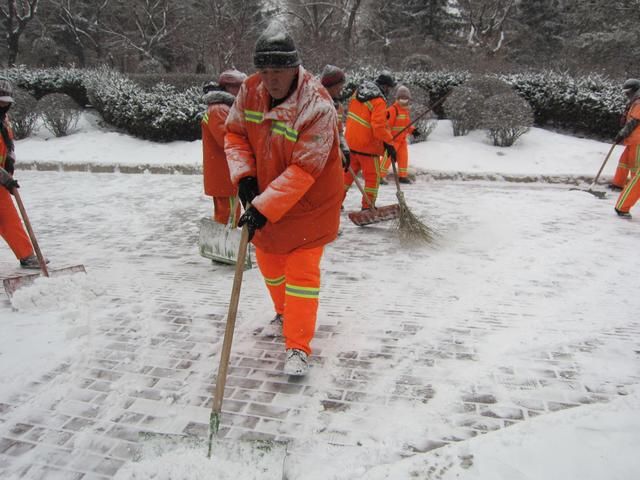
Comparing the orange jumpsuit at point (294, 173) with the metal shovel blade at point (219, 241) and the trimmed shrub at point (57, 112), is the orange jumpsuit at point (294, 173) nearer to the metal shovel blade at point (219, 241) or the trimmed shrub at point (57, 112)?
the metal shovel blade at point (219, 241)

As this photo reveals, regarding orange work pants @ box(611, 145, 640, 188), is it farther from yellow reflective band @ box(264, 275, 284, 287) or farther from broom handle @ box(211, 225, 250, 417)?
broom handle @ box(211, 225, 250, 417)

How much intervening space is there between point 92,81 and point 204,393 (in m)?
11.7

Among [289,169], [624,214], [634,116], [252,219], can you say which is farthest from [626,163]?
[252,219]

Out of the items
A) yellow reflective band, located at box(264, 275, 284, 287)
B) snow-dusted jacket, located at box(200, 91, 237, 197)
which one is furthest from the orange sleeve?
yellow reflective band, located at box(264, 275, 284, 287)

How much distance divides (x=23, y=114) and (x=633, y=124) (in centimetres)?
1208

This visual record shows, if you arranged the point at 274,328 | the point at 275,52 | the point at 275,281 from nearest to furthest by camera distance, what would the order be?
the point at 275,52 < the point at 275,281 < the point at 274,328

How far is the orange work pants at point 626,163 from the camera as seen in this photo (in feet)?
20.8

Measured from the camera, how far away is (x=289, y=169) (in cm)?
258

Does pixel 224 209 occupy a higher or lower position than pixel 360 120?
lower

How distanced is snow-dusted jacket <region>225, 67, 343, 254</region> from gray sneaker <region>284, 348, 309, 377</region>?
599mm

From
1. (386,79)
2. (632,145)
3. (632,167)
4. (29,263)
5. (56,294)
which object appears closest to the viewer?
(56,294)

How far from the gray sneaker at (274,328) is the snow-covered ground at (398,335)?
5.3 inches

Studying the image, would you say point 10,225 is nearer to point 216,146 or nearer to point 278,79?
point 216,146

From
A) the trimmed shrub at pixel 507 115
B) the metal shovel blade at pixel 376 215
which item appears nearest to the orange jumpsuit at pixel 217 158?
the metal shovel blade at pixel 376 215
